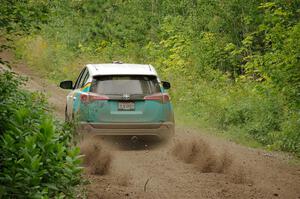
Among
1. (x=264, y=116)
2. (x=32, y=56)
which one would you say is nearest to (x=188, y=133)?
(x=264, y=116)

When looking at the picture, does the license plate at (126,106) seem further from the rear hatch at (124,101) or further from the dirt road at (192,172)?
the dirt road at (192,172)

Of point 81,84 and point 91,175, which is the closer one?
point 91,175

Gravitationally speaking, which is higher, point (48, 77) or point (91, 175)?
point (48, 77)

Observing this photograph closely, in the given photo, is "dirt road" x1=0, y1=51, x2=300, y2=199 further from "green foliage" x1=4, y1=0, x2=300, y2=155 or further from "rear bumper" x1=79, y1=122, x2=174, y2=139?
"green foliage" x1=4, y1=0, x2=300, y2=155

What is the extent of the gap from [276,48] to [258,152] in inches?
160

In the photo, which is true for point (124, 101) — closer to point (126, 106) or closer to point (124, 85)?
point (126, 106)

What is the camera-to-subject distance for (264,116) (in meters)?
15.3

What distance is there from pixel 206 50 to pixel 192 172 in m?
14.7

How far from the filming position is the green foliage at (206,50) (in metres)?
14.7

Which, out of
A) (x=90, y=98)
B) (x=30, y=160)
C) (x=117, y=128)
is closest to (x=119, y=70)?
(x=90, y=98)

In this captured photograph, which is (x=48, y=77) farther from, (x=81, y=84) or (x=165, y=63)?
(x=81, y=84)

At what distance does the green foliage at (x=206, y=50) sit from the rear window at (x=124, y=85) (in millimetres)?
1568

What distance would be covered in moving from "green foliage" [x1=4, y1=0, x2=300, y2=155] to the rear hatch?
1.68 meters

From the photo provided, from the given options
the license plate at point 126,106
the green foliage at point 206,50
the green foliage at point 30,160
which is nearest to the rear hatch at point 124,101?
the license plate at point 126,106
